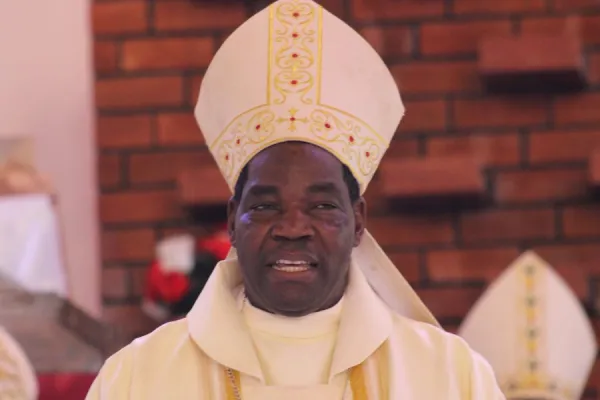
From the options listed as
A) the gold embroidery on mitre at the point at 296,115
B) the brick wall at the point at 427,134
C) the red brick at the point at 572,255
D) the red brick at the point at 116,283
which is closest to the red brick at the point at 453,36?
the brick wall at the point at 427,134

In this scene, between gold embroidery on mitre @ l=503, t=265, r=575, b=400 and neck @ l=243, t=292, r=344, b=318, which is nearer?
neck @ l=243, t=292, r=344, b=318

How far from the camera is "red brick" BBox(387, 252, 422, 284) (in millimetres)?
2912

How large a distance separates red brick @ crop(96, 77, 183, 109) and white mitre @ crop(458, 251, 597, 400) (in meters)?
0.88

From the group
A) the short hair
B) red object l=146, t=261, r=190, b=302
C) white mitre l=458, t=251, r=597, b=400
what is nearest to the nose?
the short hair

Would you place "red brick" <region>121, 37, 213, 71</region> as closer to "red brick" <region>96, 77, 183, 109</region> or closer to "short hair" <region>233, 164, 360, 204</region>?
"red brick" <region>96, 77, 183, 109</region>

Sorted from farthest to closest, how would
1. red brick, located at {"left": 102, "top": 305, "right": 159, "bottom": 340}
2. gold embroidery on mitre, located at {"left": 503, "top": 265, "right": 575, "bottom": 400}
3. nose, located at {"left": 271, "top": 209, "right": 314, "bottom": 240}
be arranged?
red brick, located at {"left": 102, "top": 305, "right": 159, "bottom": 340}
gold embroidery on mitre, located at {"left": 503, "top": 265, "right": 575, "bottom": 400}
nose, located at {"left": 271, "top": 209, "right": 314, "bottom": 240}

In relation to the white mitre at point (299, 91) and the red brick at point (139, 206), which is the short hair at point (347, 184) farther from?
the red brick at point (139, 206)

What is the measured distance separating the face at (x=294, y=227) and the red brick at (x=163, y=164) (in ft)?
4.12

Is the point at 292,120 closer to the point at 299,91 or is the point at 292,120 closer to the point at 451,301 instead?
the point at 299,91

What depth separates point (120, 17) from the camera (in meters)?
3.01

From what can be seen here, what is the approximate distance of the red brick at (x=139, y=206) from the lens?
9.83 ft

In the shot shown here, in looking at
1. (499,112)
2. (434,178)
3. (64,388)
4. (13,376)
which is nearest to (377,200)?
(434,178)

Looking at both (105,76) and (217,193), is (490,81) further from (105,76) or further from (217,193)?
(105,76)

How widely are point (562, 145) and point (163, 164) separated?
0.89m
